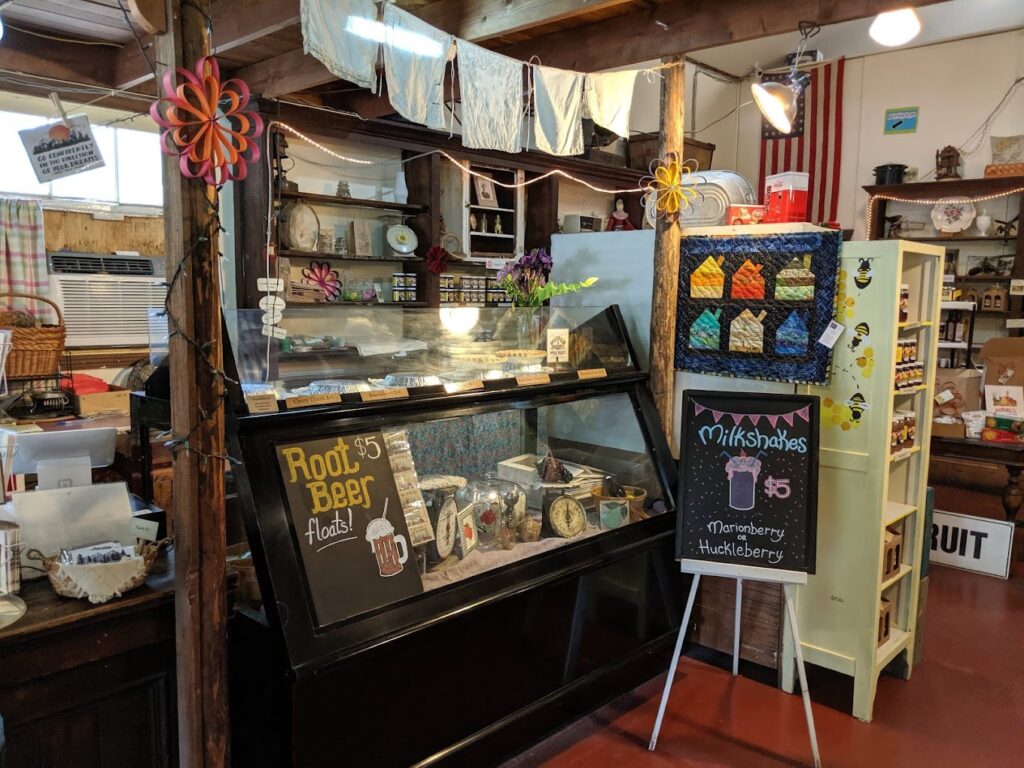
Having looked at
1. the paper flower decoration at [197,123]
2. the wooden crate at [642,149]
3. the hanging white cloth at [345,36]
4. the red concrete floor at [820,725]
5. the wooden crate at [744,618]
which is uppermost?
the wooden crate at [642,149]

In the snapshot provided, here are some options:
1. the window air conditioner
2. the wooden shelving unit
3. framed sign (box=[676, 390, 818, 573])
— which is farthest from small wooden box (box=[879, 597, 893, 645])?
the window air conditioner

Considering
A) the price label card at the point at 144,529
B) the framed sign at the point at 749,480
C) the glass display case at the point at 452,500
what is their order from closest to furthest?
the glass display case at the point at 452,500 → the price label card at the point at 144,529 → the framed sign at the point at 749,480

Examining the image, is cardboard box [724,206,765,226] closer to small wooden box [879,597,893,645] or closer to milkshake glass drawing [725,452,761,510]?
milkshake glass drawing [725,452,761,510]

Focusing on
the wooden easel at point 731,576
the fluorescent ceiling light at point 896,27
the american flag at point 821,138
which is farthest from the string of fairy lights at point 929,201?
the wooden easel at point 731,576

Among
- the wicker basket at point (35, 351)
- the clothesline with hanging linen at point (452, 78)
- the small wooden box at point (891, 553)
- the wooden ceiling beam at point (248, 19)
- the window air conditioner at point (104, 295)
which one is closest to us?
the clothesline with hanging linen at point (452, 78)

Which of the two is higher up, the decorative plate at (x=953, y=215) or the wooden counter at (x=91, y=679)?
the decorative plate at (x=953, y=215)

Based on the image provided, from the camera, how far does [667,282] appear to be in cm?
346

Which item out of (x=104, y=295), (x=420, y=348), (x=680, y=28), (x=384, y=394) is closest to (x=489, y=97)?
(x=680, y=28)

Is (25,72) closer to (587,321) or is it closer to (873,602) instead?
(587,321)

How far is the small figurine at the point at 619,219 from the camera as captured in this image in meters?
7.75

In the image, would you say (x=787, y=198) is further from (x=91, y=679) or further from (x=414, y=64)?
(x=91, y=679)

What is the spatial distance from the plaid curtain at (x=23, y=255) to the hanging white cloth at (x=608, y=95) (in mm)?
4442

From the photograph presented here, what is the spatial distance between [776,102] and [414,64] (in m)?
1.76

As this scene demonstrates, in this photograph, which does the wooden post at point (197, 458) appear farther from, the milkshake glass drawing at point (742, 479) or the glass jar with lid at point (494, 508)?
the milkshake glass drawing at point (742, 479)
